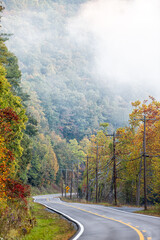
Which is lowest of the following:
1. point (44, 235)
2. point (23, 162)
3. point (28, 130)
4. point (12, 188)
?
point (44, 235)

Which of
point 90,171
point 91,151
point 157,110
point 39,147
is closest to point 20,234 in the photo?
point 157,110

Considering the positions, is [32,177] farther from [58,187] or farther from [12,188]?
[12,188]

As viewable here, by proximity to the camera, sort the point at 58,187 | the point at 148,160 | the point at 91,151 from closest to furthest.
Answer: the point at 148,160 < the point at 91,151 < the point at 58,187

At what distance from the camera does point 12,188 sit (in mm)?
18172

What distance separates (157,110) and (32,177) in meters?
49.0

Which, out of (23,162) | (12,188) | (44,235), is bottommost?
(44,235)

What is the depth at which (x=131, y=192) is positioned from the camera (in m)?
57.0

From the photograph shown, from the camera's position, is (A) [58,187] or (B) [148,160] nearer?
(B) [148,160]

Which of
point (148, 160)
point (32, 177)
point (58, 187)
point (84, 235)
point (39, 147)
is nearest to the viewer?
point (84, 235)

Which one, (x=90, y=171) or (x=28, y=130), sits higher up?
(x=28, y=130)

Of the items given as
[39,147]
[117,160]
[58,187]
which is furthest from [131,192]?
[58,187]

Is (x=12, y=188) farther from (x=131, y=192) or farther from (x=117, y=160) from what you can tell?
(x=131, y=192)

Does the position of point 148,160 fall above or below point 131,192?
above

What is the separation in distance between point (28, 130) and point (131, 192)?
64.1 ft
